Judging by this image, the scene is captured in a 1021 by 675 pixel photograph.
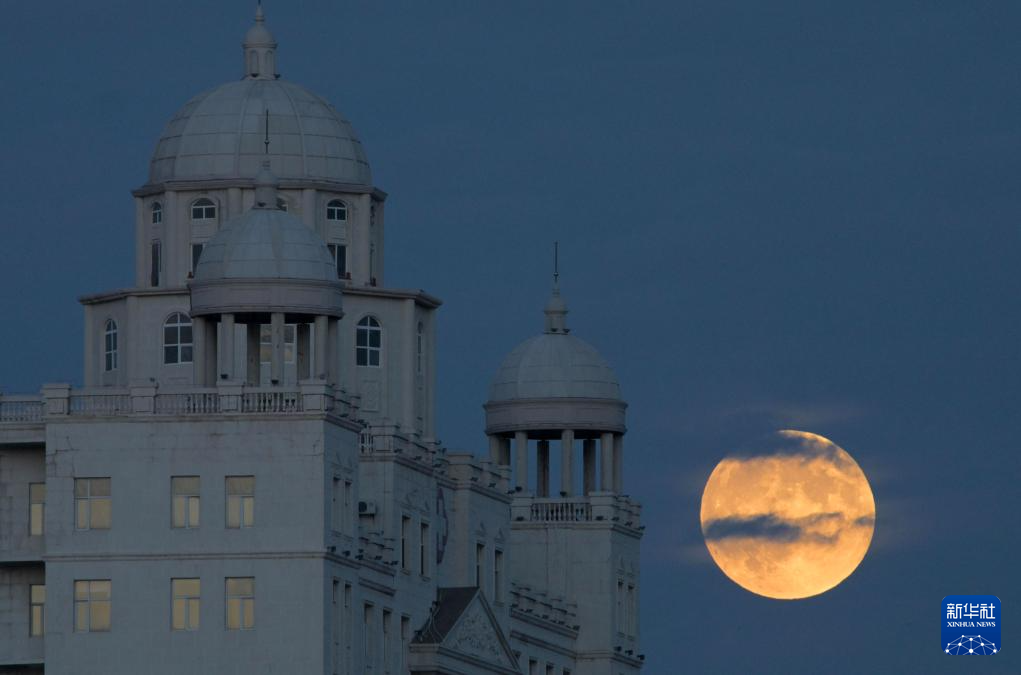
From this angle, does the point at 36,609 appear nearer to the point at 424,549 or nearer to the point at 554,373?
the point at 424,549

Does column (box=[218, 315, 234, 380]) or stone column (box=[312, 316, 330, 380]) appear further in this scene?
stone column (box=[312, 316, 330, 380])

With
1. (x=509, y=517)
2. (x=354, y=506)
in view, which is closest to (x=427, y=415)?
(x=509, y=517)

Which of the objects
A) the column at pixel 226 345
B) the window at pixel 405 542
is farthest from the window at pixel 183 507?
the window at pixel 405 542

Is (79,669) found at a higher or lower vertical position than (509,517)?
lower

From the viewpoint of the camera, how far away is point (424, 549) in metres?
160

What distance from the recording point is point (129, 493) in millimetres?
144500

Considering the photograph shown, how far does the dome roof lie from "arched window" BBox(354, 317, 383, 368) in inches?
844

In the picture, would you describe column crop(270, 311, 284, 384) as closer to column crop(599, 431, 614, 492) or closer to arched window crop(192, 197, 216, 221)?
arched window crop(192, 197, 216, 221)

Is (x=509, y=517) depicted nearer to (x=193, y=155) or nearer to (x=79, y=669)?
(x=193, y=155)

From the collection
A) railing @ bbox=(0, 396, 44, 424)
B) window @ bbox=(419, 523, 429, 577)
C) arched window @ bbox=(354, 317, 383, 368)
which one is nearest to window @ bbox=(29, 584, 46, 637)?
railing @ bbox=(0, 396, 44, 424)

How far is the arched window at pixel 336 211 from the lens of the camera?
571 ft

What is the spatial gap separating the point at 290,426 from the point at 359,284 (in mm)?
29352

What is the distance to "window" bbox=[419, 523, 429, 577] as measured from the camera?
522ft

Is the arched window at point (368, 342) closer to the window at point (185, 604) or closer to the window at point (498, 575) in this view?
the window at point (498, 575)
